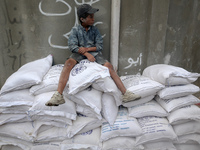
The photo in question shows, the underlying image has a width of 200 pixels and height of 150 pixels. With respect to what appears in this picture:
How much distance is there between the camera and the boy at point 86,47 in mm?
2229

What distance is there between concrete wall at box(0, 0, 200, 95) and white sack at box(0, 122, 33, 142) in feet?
4.09

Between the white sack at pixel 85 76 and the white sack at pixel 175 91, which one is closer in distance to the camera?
the white sack at pixel 85 76

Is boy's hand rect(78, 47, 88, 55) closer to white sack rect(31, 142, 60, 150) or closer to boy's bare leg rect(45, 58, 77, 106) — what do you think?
boy's bare leg rect(45, 58, 77, 106)

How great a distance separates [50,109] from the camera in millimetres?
2072

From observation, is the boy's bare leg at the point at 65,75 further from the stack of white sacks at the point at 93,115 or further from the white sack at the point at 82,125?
the white sack at the point at 82,125

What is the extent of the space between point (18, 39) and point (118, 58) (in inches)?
74.0

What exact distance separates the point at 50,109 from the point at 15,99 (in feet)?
1.71

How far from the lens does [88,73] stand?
2.05 m

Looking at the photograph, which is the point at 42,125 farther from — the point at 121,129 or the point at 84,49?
the point at 84,49

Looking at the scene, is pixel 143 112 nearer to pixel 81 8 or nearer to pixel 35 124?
pixel 35 124

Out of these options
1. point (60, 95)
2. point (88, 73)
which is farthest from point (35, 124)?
point (88, 73)

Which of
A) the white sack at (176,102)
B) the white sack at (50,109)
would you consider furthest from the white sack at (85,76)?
the white sack at (176,102)

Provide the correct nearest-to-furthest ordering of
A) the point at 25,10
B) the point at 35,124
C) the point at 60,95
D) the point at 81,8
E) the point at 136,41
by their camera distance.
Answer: the point at 60,95 < the point at 35,124 < the point at 81,8 < the point at 25,10 < the point at 136,41

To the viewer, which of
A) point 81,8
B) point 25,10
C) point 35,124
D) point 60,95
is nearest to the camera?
point 60,95
